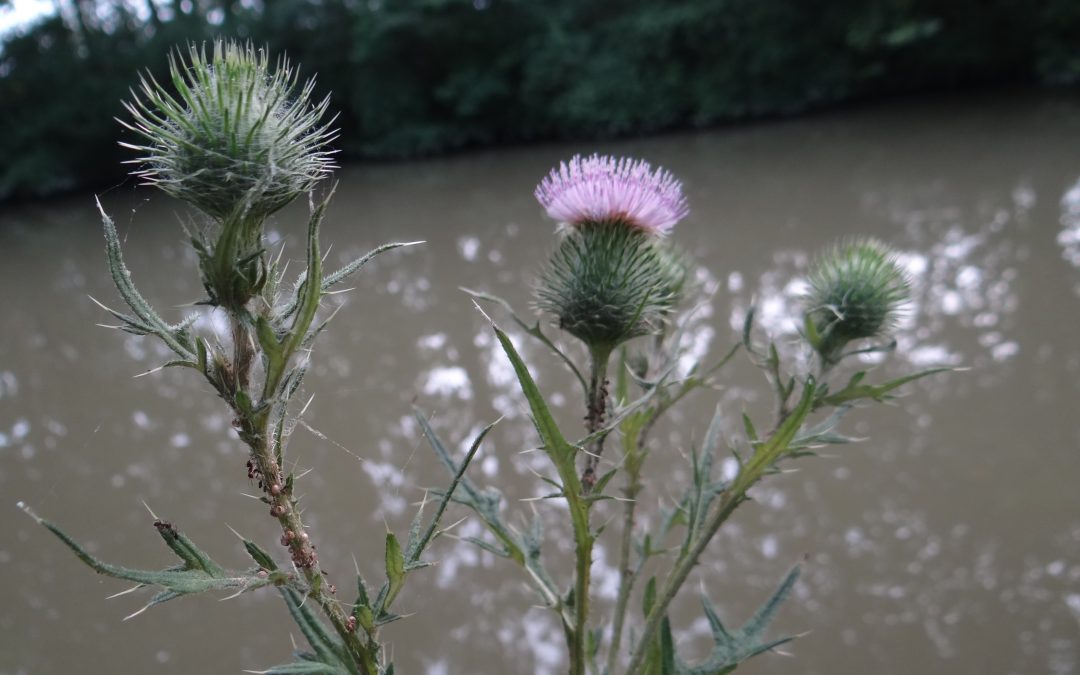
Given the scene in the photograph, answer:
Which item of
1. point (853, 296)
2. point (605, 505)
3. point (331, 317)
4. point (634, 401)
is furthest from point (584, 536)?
point (605, 505)

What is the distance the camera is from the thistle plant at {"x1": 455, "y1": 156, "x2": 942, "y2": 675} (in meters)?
0.95

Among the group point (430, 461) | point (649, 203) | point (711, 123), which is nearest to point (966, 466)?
point (430, 461)

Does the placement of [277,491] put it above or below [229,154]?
below

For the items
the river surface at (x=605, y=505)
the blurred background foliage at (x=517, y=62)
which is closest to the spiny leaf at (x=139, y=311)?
the river surface at (x=605, y=505)

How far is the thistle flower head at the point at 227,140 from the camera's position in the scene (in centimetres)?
73

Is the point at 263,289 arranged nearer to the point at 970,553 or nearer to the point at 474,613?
the point at 474,613

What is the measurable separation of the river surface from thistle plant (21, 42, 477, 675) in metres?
0.08

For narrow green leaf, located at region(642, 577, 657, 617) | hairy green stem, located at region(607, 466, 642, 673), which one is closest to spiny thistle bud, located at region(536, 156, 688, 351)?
hairy green stem, located at region(607, 466, 642, 673)

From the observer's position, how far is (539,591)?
1024 mm

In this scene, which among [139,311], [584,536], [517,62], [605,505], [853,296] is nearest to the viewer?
[139,311]

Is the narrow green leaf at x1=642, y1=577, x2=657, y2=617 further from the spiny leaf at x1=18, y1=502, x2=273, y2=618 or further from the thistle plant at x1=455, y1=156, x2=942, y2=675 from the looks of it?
the spiny leaf at x1=18, y1=502, x2=273, y2=618

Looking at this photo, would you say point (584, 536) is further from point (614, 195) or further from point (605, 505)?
point (605, 505)

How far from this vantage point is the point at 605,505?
10.3 ft

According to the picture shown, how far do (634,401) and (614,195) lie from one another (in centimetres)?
30
